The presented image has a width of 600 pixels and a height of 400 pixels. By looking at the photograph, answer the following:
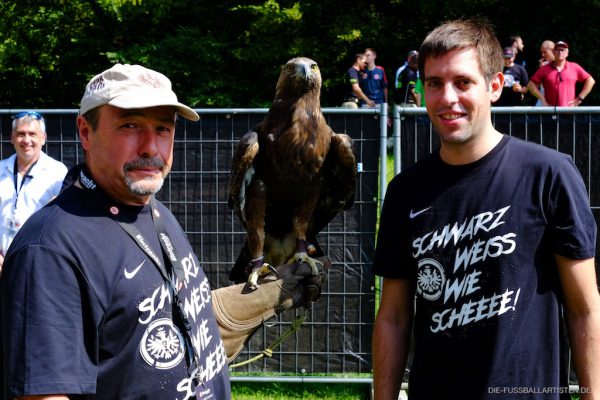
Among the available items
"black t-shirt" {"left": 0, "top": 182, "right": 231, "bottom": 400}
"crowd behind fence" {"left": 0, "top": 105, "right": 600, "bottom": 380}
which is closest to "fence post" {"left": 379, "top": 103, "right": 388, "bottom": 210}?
"crowd behind fence" {"left": 0, "top": 105, "right": 600, "bottom": 380}

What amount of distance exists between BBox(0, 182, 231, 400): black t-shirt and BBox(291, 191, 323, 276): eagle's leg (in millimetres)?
2047

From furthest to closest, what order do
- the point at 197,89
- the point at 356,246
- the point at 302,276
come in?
the point at 197,89 → the point at 356,246 → the point at 302,276

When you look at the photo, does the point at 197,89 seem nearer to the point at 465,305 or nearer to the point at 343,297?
the point at 343,297

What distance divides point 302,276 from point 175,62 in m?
14.5

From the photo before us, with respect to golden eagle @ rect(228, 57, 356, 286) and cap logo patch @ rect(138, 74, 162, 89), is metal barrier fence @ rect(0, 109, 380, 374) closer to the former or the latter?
golden eagle @ rect(228, 57, 356, 286)

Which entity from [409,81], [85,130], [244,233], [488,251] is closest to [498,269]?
[488,251]

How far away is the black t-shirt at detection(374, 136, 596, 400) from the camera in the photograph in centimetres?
225

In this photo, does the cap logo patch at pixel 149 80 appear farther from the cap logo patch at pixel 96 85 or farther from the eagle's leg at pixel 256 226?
the eagle's leg at pixel 256 226

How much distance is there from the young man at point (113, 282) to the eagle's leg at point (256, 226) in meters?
1.82

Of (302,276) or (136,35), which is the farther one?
(136,35)

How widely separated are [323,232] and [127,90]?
4.11 metres

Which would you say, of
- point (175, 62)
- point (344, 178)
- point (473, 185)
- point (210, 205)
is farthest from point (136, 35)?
point (473, 185)

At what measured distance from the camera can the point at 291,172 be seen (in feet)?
13.3

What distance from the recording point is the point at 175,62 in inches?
706
